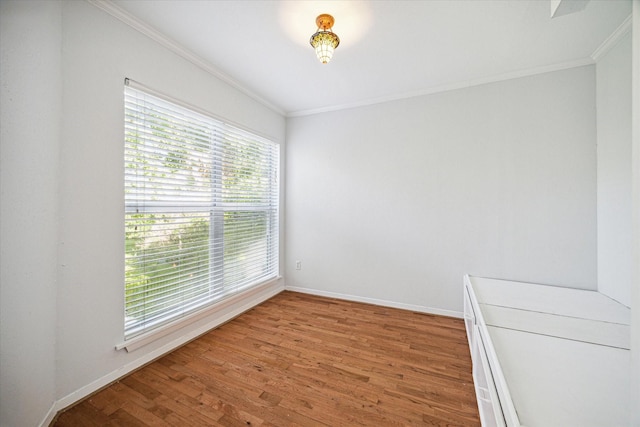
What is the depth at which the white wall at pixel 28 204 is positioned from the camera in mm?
1123

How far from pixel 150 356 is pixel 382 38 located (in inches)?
127

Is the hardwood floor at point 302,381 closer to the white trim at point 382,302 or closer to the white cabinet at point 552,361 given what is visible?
the white trim at point 382,302

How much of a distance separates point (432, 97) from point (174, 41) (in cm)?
269

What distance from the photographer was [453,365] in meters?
1.89

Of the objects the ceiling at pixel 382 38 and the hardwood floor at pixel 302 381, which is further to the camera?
the ceiling at pixel 382 38

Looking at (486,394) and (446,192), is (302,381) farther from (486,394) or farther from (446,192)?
(446,192)

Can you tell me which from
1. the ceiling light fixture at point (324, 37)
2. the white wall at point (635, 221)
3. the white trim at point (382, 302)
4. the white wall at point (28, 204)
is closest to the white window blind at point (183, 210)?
the white wall at point (28, 204)

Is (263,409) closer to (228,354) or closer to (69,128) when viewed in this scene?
(228,354)

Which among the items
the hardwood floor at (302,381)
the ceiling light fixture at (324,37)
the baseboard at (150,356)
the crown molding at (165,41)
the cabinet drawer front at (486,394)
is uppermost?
the crown molding at (165,41)

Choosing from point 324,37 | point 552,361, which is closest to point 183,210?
point 324,37

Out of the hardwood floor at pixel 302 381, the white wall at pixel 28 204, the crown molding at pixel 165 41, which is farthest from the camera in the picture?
the crown molding at pixel 165 41

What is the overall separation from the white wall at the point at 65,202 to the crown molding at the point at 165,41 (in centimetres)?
5

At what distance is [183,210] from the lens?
2.17 metres

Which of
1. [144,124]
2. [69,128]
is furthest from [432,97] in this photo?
[69,128]
